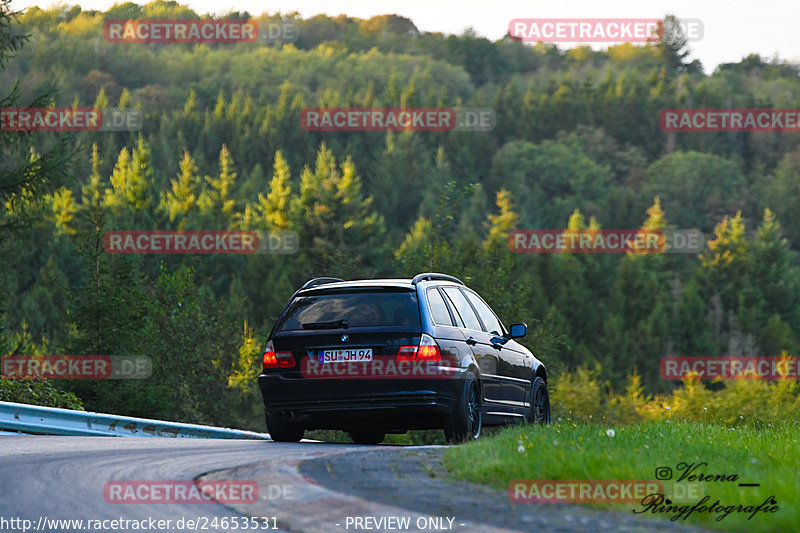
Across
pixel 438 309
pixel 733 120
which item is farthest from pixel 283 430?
pixel 733 120

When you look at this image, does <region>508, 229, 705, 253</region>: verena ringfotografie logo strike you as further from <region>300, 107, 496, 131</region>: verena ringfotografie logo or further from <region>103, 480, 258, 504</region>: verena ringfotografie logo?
<region>103, 480, 258, 504</region>: verena ringfotografie logo

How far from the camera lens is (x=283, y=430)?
491 inches

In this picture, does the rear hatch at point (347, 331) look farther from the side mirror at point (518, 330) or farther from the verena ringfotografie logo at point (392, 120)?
the verena ringfotografie logo at point (392, 120)

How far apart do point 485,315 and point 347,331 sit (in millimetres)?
2440

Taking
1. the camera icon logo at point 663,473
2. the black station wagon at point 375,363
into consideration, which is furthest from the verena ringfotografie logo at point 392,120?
Result: the camera icon logo at point 663,473

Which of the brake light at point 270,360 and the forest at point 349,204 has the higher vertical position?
the brake light at point 270,360

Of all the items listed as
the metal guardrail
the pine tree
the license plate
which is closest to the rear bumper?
the license plate

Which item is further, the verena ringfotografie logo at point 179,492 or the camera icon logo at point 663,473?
the camera icon logo at point 663,473

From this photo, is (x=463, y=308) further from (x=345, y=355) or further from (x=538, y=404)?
(x=538, y=404)

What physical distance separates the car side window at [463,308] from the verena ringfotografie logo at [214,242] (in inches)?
2701

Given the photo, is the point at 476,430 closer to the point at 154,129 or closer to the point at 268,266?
the point at 268,266

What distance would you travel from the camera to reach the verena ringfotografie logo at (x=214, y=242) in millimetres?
85000

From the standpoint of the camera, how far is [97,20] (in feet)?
623

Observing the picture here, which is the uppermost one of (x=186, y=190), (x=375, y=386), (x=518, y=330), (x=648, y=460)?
(x=648, y=460)
